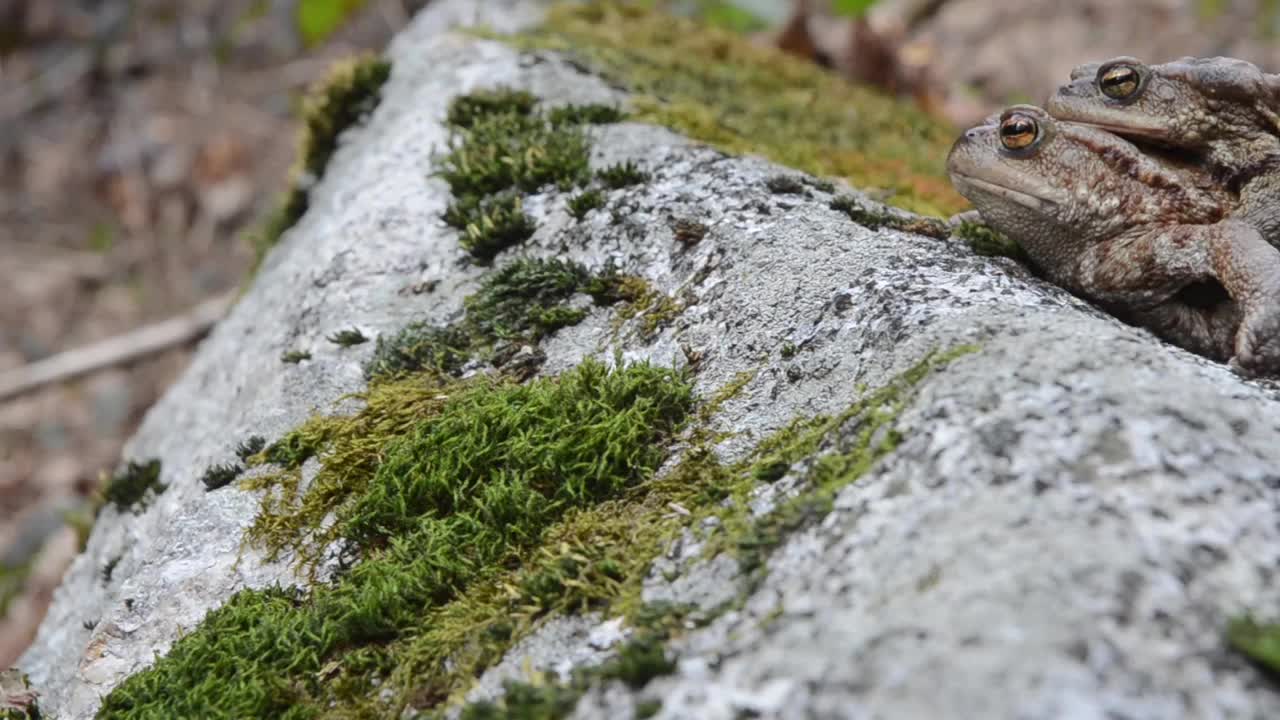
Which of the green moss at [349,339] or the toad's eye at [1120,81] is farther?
the green moss at [349,339]

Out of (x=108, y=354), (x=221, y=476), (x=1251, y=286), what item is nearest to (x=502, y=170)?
(x=221, y=476)

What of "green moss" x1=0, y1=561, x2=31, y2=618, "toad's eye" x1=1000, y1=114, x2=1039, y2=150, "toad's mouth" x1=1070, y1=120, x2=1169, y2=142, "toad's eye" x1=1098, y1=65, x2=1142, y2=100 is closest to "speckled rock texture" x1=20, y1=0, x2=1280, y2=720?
"toad's eye" x1=1000, y1=114, x2=1039, y2=150

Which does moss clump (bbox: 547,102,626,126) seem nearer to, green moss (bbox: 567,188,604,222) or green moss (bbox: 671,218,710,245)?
green moss (bbox: 567,188,604,222)

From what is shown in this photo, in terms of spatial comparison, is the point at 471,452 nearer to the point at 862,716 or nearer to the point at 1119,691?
the point at 862,716

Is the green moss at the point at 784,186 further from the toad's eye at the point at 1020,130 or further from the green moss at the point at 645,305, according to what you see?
the toad's eye at the point at 1020,130

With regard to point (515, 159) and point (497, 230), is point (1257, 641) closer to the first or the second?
point (497, 230)

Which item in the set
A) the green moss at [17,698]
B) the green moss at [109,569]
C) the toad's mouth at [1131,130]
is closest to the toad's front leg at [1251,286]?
the toad's mouth at [1131,130]

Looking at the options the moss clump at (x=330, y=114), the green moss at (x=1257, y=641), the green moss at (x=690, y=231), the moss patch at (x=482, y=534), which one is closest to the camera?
the green moss at (x=1257, y=641)
